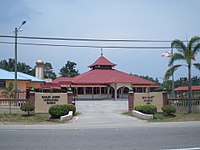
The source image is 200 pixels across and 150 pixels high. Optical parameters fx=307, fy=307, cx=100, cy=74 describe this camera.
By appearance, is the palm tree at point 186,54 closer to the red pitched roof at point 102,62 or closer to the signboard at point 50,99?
the signboard at point 50,99

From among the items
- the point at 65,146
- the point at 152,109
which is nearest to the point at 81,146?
the point at 65,146

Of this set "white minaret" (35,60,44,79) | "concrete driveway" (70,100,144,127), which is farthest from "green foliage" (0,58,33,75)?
"concrete driveway" (70,100,144,127)

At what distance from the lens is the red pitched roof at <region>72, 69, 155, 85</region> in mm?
52469

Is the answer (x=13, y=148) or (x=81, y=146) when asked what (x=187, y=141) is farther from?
(x=13, y=148)

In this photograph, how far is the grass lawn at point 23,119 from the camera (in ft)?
66.5

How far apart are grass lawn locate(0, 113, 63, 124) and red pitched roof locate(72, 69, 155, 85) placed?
94.1 ft

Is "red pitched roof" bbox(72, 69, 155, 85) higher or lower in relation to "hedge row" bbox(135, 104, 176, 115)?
higher

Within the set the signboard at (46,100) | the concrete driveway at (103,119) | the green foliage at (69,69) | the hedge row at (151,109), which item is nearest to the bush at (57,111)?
the concrete driveway at (103,119)

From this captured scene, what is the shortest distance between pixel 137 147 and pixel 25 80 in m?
30.7

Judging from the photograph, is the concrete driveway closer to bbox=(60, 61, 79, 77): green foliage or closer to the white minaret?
the white minaret

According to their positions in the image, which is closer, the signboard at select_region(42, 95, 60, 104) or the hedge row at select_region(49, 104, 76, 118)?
the hedge row at select_region(49, 104, 76, 118)

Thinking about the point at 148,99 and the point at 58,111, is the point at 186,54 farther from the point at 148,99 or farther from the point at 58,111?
the point at 58,111

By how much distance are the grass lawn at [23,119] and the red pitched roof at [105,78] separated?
28667 mm

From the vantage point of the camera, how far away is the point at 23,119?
21.5m
